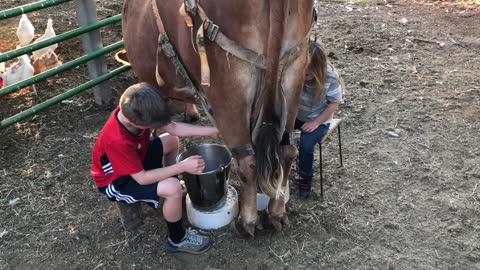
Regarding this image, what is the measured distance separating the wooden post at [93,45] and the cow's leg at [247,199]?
7.00 feet

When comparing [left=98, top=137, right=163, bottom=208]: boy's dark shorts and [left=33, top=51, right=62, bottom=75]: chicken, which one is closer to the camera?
[left=98, top=137, right=163, bottom=208]: boy's dark shorts

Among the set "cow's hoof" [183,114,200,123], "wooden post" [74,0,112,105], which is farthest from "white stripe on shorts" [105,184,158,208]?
"wooden post" [74,0,112,105]

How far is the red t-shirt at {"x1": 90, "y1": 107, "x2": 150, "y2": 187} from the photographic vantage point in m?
2.63

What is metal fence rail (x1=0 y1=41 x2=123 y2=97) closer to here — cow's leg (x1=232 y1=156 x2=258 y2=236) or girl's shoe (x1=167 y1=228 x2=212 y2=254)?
girl's shoe (x1=167 y1=228 x2=212 y2=254)

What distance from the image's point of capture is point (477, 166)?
140 inches

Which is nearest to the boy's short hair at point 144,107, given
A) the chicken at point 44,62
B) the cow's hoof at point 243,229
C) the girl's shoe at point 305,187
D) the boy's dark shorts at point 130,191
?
the boy's dark shorts at point 130,191

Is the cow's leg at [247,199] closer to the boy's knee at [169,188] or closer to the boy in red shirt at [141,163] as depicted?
the boy in red shirt at [141,163]

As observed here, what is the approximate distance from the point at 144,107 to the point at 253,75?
22.8 inches

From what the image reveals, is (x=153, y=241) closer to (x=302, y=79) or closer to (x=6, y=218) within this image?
(x=6, y=218)

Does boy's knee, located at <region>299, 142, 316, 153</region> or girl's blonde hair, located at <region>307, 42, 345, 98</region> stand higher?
girl's blonde hair, located at <region>307, 42, 345, 98</region>

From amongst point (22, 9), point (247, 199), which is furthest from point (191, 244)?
point (22, 9)

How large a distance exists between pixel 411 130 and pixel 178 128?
6.82 ft

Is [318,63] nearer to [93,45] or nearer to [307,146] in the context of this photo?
[307,146]

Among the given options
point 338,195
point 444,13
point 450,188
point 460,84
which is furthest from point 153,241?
point 444,13
